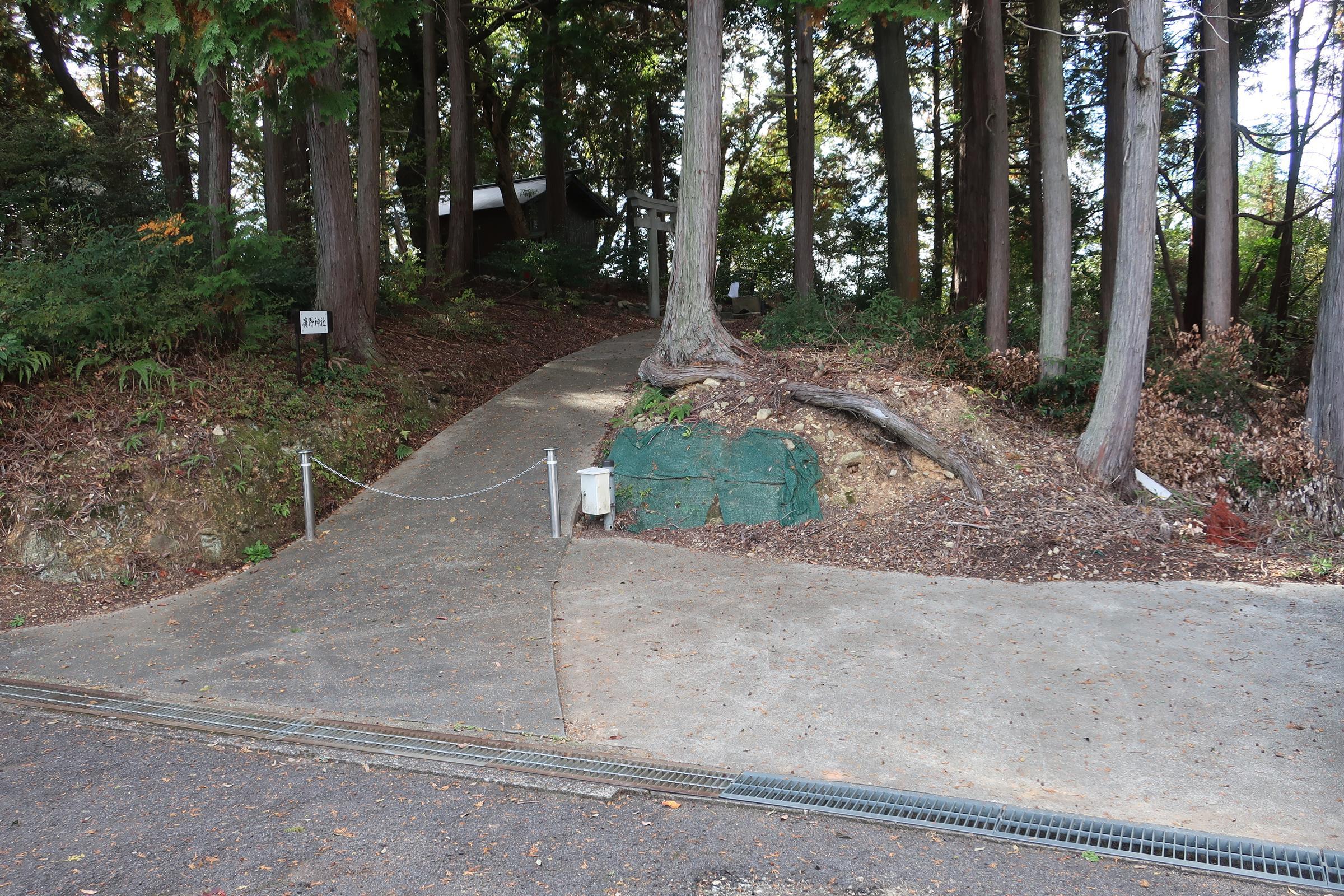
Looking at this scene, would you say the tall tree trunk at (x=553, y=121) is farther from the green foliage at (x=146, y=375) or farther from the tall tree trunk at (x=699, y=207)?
the green foliage at (x=146, y=375)

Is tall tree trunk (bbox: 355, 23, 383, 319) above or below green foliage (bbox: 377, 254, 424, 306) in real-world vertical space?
above

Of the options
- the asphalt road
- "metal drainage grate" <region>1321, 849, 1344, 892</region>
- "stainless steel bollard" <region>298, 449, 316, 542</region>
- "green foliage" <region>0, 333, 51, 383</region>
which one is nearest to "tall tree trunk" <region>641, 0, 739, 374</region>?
"stainless steel bollard" <region>298, 449, 316, 542</region>

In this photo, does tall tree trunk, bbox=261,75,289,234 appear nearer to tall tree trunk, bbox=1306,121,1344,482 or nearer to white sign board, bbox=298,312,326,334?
white sign board, bbox=298,312,326,334

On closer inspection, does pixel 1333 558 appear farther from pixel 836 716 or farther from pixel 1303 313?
pixel 1303 313

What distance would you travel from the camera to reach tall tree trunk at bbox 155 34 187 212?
53.1 feet

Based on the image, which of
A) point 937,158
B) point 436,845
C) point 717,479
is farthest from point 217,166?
point 937,158

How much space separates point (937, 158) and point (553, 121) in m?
11.1

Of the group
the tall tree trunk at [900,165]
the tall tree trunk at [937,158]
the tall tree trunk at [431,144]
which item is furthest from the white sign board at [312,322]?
the tall tree trunk at [937,158]

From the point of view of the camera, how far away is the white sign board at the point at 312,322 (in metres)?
10.2

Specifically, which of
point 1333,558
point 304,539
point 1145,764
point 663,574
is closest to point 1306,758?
point 1145,764

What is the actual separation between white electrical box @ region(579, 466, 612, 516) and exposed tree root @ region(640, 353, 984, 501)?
2.17 metres

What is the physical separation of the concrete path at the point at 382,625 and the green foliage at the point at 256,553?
6.9 inches

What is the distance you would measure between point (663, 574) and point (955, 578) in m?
2.58

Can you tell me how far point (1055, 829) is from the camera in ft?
13.2
